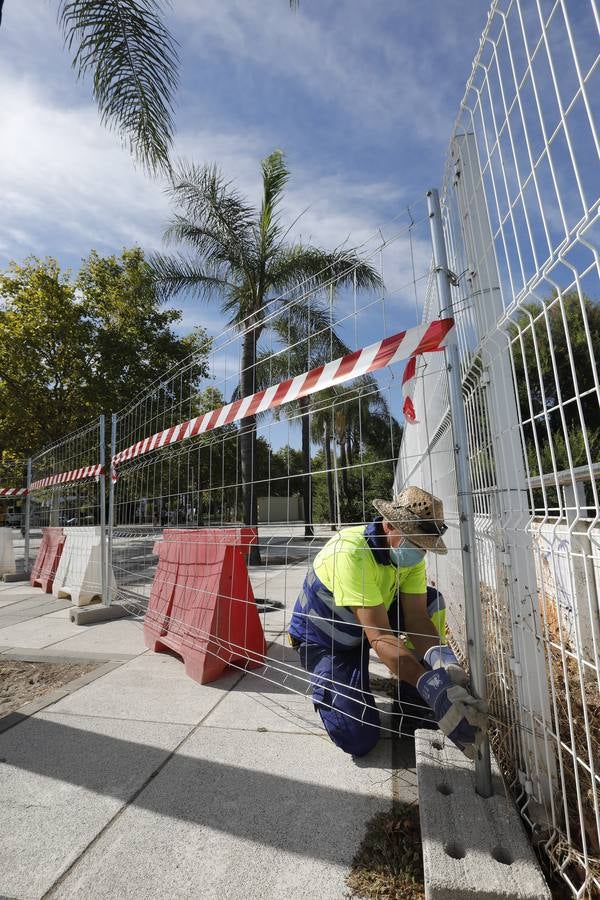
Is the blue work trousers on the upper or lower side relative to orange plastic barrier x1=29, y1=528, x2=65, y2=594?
lower

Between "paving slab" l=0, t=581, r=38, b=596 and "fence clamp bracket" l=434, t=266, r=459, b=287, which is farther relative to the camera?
"paving slab" l=0, t=581, r=38, b=596

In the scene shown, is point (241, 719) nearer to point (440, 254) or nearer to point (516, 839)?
point (516, 839)

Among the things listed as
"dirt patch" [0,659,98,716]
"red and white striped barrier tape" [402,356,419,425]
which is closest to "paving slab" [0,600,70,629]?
"dirt patch" [0,659,98,716]

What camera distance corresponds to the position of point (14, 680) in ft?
13.6

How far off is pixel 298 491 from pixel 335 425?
542 mm

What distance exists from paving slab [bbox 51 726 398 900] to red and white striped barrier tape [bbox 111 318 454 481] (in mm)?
1925

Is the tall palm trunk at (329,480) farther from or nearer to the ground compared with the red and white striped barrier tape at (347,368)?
nearer to the ground

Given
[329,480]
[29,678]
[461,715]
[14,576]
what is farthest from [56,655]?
[14,576]

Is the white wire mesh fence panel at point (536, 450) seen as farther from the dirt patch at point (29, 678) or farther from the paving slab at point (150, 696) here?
the dirt patch at point (29, 678)

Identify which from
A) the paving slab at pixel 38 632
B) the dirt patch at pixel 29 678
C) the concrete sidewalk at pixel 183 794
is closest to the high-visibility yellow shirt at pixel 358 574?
the concrete sidewalk at pixel 183 794

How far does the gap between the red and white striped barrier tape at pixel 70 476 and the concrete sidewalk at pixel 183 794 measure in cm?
361

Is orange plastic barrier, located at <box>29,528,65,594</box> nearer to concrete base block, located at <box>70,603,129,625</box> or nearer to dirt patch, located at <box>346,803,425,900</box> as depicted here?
concrete base block, located at <box>70,603,129,625</box>

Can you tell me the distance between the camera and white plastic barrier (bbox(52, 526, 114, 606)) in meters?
6.81

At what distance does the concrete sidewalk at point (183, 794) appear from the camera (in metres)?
1.88
